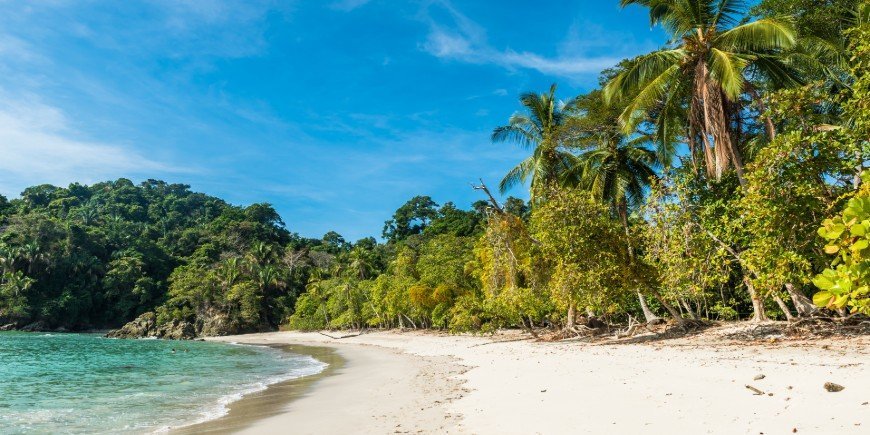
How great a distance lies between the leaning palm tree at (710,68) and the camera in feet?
42.8

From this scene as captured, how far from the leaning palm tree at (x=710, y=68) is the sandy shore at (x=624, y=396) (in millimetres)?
5745

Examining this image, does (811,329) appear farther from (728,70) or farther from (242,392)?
(242,392)

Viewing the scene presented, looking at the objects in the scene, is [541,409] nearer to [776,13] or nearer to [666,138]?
[666,138]

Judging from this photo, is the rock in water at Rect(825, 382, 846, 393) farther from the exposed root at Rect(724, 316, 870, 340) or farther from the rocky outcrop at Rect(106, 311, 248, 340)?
the rocky outcrop at Rect(106, 311, 248, 340)

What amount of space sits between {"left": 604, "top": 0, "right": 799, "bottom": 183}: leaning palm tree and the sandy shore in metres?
5.74

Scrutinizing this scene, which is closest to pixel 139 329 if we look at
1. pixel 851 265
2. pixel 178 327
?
pixel 178 327

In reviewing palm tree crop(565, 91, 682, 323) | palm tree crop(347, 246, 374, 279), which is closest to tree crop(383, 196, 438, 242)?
palm tree crop(347, 246, 374, 279)

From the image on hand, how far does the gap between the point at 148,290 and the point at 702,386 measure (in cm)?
7024

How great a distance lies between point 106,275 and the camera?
6450cm

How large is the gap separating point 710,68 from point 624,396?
10630mm

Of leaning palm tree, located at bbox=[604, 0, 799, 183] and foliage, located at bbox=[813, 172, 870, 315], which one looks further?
leaning palm tree, located at bbox=[604, 0, 799, 183]

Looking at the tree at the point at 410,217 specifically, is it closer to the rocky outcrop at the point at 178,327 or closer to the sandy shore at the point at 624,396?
the rocky outcrop at the point at 178,327

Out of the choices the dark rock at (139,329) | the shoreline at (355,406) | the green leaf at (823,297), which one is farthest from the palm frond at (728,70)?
the dark rock at (139,329)

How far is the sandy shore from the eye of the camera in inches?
219
